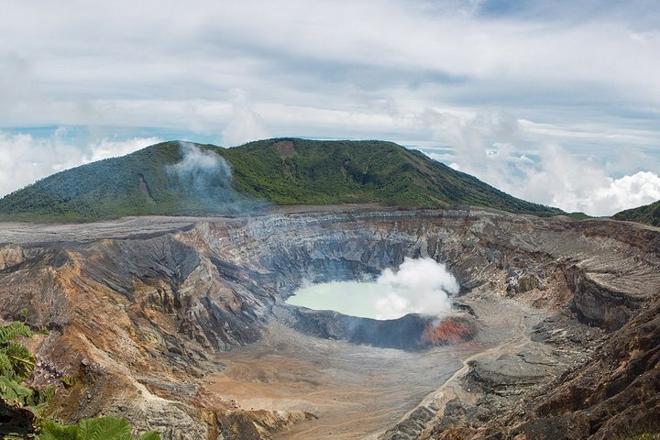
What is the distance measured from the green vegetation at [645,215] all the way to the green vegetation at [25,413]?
4049 inches

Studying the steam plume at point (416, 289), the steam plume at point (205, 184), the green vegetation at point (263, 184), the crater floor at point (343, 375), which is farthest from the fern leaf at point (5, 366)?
the steam plume at point (205, 184)

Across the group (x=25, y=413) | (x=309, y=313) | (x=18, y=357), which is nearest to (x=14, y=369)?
(x=18, y=357)

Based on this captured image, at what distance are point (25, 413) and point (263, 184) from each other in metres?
111

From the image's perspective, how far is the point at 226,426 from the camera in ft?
149

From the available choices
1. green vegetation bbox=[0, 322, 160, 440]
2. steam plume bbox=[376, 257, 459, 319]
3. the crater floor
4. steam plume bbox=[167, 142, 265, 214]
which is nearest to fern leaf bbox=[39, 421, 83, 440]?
green vegetation bbox=[0, 322, 160, 440]

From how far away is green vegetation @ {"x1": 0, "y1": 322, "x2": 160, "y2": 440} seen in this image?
49.2 ft

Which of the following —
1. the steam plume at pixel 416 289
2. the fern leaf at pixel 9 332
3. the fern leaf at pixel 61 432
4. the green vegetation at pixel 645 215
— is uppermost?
the green vegetation at pixel 645 215

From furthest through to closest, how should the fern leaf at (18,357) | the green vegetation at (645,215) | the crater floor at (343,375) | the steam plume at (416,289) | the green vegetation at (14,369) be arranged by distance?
1. the green vegetation at (645,215)
2. the steam plume at (416,289)
3. the crater floor at (343,375)
4. the fern leaf at (18,357)
5. the green vegetation at (14,369)

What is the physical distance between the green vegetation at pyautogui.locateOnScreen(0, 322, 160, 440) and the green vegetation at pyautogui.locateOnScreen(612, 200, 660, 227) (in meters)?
103

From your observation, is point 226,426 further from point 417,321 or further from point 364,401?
point 417,321

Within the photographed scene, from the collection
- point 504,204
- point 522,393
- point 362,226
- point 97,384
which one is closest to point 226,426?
point 97,384

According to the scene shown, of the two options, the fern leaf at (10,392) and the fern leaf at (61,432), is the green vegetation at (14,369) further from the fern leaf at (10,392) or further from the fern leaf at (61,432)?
the fern leaf at (61,432)

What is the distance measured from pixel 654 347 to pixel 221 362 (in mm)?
45435

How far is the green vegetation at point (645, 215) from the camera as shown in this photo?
349 ft
